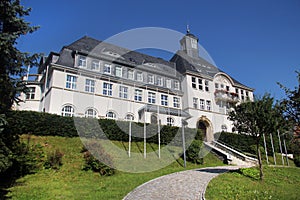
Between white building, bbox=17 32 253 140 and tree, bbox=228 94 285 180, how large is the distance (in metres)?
5.81

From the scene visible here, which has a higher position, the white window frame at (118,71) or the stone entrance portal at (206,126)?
the white window frame at (118,71)

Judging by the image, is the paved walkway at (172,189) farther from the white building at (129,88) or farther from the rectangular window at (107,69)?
the rectangular window at (107,69)

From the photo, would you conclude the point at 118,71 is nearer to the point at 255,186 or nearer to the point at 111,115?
the point at 111,115

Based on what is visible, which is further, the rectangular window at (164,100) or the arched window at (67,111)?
the rectangular window at (164,100)

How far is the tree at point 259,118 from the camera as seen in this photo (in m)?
14.7

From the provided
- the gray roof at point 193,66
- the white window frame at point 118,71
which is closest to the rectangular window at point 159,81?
the gray roof at point 193,66

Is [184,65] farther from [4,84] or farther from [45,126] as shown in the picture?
[4,84]

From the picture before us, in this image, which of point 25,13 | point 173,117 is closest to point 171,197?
point 25,13

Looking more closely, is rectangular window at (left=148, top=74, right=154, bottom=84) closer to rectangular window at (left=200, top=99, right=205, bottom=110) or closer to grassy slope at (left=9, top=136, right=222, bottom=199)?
rectangular window at (left=200, top=99, right=205, bottom=110)

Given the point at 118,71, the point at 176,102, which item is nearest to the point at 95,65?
the point at 118,71

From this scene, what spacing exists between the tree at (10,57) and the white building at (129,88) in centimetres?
1349

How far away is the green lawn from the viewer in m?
9.95

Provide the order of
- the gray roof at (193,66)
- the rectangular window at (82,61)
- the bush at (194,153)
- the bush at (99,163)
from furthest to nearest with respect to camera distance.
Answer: the gray roof at (193,66)
the rectangular window at (82,61)
the bush at (194,153)
the bush at (99,163)

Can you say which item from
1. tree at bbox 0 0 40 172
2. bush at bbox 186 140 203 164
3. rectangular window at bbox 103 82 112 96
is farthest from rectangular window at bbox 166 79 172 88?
tree at bbox 0 0 40 172
